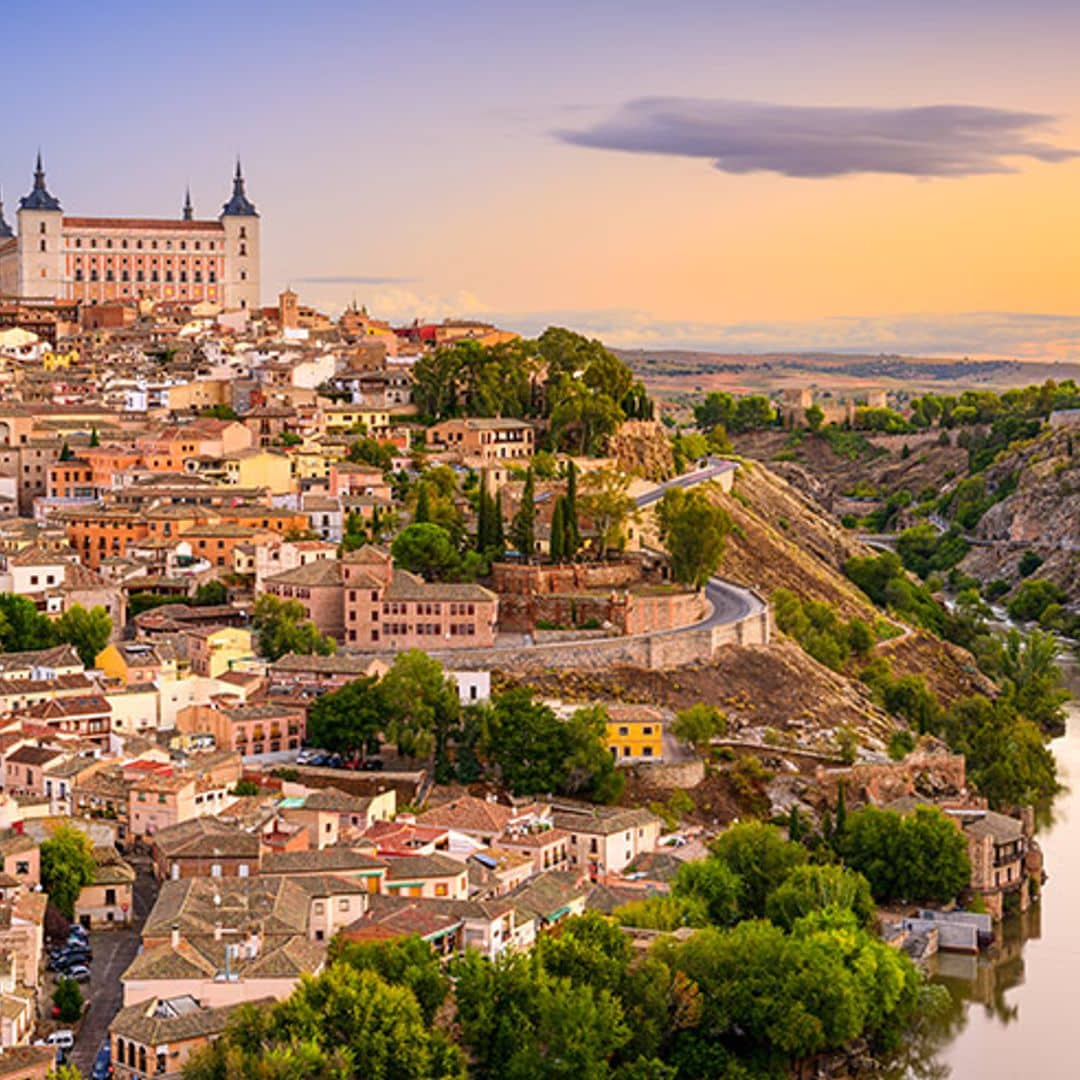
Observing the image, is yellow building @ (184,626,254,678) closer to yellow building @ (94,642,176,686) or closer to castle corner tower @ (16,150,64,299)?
yellow building @ (94,642,176,686)

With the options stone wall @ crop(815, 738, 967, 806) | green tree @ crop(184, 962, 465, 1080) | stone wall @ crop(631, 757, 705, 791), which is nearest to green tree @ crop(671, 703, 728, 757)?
stone wall @ crop(631, 757, 705, 791)

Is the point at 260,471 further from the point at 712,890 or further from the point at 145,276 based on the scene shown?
the point at 145,276

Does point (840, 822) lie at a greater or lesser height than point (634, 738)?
lesser

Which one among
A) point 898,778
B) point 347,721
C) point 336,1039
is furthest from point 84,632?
point 336,1039

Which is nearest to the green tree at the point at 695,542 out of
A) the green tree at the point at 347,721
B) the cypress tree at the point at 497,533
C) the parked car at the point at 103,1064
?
the cypress tree at the point at 497,533

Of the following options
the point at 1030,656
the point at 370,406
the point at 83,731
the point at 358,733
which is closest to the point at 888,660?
the point at 1030,656

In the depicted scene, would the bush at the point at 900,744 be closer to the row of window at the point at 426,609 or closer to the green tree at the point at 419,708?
the row of window at the point at 426,609
